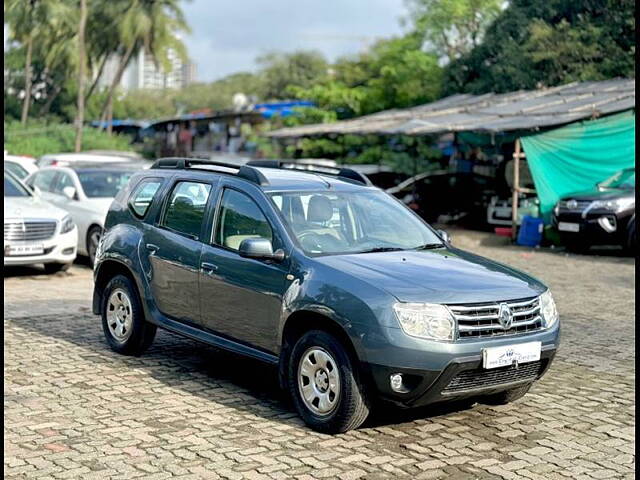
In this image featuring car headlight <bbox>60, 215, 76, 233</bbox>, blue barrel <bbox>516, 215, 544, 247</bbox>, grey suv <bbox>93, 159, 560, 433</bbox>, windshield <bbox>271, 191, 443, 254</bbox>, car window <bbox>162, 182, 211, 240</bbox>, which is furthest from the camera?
blue barrel <bbox>516, 215, 544, 247</bbox>

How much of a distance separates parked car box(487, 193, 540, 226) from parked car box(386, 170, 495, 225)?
0.78 m

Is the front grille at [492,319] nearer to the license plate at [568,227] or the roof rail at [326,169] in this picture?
the roof rail at [326,169]

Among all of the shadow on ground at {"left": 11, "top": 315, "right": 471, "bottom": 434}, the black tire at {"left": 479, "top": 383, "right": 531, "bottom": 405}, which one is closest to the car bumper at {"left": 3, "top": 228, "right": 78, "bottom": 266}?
the shadow on ground at {"left": 11, "top": 315, "right": 471, "bottom": 434}

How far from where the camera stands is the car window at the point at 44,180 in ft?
53.7

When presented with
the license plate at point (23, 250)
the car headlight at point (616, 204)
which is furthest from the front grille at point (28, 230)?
the car headlight at point (616, 204)

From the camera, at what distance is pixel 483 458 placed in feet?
18.9

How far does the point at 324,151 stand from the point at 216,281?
24.6 meters

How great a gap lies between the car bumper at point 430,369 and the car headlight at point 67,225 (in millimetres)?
8943

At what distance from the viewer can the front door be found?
6602mm

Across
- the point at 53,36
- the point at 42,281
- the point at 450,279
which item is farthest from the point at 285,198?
the point at 53,36

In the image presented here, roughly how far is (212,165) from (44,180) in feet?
31.7

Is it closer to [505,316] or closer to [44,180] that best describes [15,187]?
[44,180]

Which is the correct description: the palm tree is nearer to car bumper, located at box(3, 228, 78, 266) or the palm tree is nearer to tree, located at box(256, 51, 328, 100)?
tree, located at box(256, 51, 328, 100)

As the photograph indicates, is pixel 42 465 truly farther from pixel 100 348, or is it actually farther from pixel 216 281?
pixel 100 348
